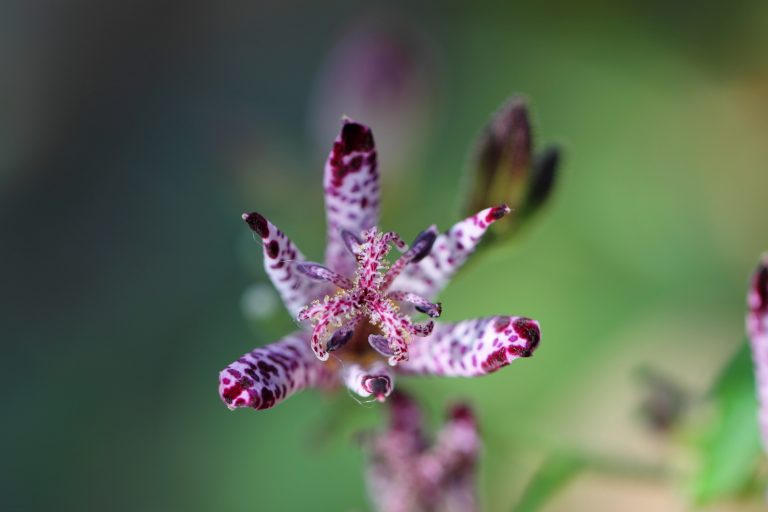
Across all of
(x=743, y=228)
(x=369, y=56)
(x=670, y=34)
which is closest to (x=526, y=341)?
(x=369, y=56)

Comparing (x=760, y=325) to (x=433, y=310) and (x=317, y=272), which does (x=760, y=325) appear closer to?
(x=433, y=310)

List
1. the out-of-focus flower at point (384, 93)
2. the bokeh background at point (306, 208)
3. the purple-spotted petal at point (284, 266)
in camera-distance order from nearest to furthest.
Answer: the purple-spotted petal at point (284, 266) → the out-of-focus flower at point (384, 93) → the bokeh background at point (306, 208)

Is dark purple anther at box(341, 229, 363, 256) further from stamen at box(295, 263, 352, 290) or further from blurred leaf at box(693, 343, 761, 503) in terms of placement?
blurred leaf at box(693, 343, 761, 503)

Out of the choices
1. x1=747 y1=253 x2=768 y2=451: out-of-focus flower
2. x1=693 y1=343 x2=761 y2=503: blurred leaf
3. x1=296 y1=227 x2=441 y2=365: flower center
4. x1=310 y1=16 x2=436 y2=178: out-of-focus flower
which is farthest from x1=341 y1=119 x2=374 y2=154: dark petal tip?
x1=310 y1=16 x2=436 y2=178: out-of-focus flower

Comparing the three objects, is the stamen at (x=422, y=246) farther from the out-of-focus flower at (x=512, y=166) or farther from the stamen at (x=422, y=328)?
the out-of-focus flower at (x=512, y=166)

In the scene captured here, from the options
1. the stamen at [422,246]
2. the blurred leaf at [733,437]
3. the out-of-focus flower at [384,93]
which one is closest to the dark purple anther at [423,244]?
the stamen at [422,246]

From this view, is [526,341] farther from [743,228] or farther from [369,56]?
[743,228]

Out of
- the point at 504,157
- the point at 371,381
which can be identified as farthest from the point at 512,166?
the point at 371,381
